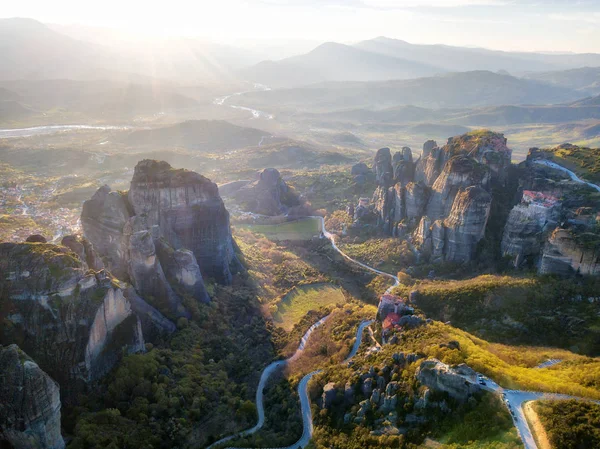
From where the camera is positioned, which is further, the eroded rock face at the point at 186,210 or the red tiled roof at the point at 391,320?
the eroded rock face at the point at 186,210

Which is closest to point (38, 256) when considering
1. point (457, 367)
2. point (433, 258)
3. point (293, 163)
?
point (457, 367)

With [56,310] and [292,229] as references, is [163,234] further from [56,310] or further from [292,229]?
[292,229]

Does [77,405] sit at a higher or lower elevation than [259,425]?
higher

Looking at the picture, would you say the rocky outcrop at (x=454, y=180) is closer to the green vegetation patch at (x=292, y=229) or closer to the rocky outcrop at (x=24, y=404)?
the green vegetation patch at (x=292, y=229)

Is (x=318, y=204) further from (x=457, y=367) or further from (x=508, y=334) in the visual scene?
(x=457, y=367)

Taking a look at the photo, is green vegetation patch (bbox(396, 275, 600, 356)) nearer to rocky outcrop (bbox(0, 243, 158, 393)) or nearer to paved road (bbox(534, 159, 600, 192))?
paved road (bbox(534, 159, 600, 192))

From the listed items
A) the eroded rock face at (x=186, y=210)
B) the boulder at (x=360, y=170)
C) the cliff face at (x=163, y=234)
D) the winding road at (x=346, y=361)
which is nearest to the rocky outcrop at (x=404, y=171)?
the boulder at (x=360, y=170)
